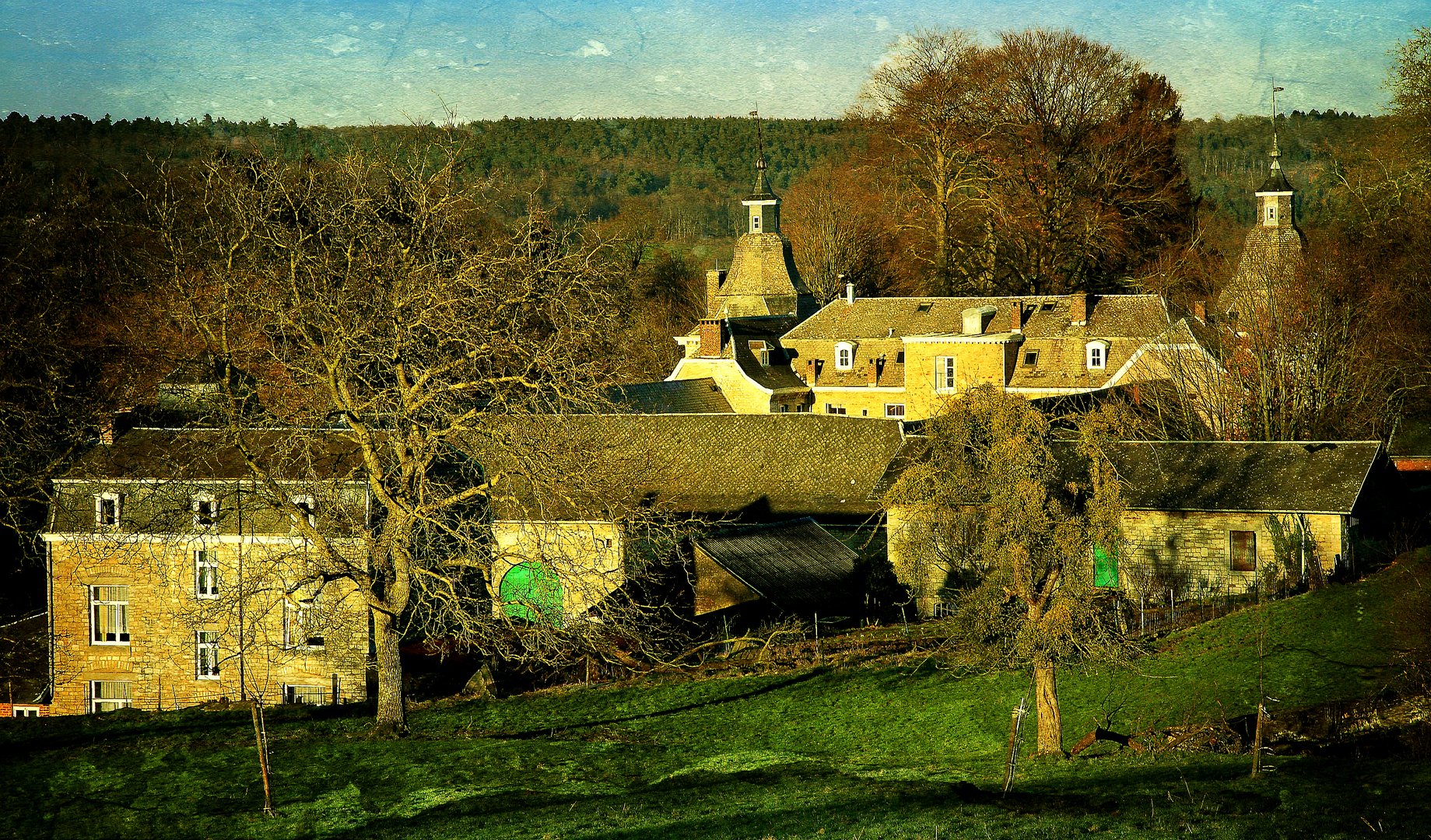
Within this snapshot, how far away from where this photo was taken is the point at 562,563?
20.9 metres

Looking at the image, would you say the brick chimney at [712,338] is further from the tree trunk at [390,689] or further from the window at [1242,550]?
the tree trunk at [390,689]

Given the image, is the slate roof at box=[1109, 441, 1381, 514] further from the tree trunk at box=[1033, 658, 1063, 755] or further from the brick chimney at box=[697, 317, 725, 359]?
the brick chimney at box=[697, 317, 725, 359]

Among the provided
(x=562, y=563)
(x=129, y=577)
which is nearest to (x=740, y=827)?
(x=562, y=563)

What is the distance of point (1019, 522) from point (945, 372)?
130 feet

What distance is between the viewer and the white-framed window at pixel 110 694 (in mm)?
31203

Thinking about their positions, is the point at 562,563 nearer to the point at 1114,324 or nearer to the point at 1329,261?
the point at 1329,261

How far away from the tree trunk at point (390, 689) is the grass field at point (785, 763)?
541 millimetres

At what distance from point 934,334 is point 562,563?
A: 38500mm

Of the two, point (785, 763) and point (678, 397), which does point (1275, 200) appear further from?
point (785, 763)

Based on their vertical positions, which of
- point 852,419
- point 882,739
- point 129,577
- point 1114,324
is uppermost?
point 1114,324

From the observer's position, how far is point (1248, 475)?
32.4 m

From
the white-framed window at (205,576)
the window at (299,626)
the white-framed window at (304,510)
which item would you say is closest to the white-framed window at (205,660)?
the white-framed window at (205,576)

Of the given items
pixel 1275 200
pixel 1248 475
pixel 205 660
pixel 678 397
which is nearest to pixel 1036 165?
pixel 1275 200

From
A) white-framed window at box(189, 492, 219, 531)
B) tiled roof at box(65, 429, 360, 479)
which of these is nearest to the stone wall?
white-framed window at box(189, 492, 219, 531)
